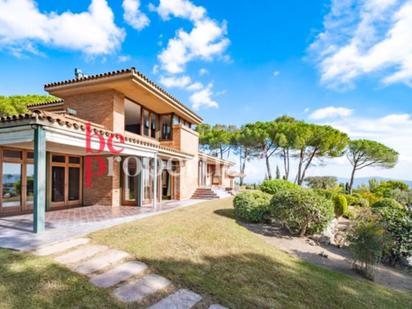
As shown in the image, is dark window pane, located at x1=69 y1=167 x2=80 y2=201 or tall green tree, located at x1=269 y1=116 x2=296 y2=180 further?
tall green tree, located at x1=269 y1=116 x2=296 y2=180

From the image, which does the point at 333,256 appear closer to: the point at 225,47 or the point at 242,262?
the point at 242,262

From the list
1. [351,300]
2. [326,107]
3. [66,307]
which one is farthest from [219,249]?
[326,107]

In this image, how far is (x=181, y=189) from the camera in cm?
1698

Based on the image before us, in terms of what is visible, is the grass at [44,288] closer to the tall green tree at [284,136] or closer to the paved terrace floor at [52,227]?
the paved terrace floor at [52,227]

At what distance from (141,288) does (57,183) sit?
33.1 ft

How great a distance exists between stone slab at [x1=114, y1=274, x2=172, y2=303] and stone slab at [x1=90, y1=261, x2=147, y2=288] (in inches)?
8.6

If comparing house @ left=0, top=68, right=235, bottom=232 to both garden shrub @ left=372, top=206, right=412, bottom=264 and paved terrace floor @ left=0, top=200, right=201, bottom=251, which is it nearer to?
paved terrace floor @ left=0, top=200, right=201, bottom=251

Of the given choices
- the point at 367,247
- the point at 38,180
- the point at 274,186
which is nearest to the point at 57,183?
the point at 38,180

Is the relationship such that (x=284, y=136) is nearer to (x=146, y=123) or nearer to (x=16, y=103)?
(x=146, y=123)

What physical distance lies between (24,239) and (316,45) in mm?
15063

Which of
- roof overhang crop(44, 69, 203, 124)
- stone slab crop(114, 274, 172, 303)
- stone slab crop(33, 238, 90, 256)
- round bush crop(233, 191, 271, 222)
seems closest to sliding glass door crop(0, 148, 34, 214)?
roof overhang crop(44, 69, 203, 124)

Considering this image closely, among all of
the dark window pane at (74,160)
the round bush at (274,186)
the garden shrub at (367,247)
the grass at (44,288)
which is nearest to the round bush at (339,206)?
the round bush at (274,186)

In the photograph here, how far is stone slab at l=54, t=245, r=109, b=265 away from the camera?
470cm

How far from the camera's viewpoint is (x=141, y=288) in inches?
156
